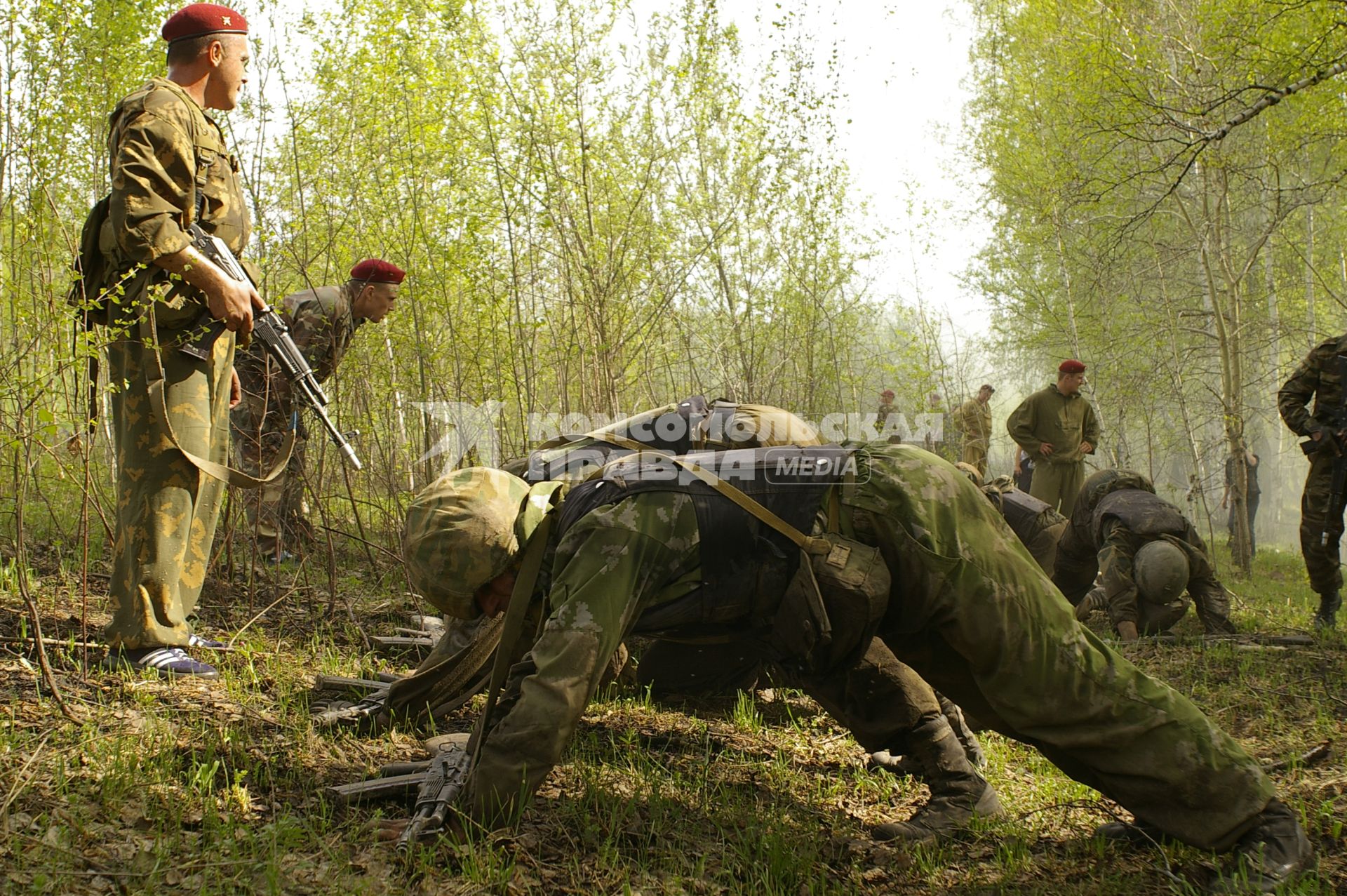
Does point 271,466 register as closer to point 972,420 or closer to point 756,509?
point 756,509

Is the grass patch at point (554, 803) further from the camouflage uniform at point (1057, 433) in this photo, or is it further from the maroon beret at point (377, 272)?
the camouflage uniform at point (1057, 433)

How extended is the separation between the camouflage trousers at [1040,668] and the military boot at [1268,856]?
0.11 feet

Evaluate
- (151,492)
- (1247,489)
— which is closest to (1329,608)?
(1247,489)

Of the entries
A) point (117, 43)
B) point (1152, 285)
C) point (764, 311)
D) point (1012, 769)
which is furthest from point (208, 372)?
point (1152, 285)

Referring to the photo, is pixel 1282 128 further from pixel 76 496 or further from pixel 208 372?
pixel 76 496

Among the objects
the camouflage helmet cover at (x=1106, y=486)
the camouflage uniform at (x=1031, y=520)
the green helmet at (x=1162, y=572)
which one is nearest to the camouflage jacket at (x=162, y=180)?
the camouflage uniform at (x=1031, y=520)

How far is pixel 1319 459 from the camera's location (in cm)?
584

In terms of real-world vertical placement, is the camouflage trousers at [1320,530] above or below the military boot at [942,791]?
above

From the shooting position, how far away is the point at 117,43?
18.0 ft

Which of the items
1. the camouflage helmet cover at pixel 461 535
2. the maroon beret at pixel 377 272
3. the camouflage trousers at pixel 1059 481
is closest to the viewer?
the camouflage helmet cover at pixel 461 535

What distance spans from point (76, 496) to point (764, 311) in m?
5.41

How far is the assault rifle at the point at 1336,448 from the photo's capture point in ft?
18.1

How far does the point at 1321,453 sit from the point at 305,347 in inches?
230

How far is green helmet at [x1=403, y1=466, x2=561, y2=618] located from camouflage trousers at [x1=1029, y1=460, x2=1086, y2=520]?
7087 millimetres
